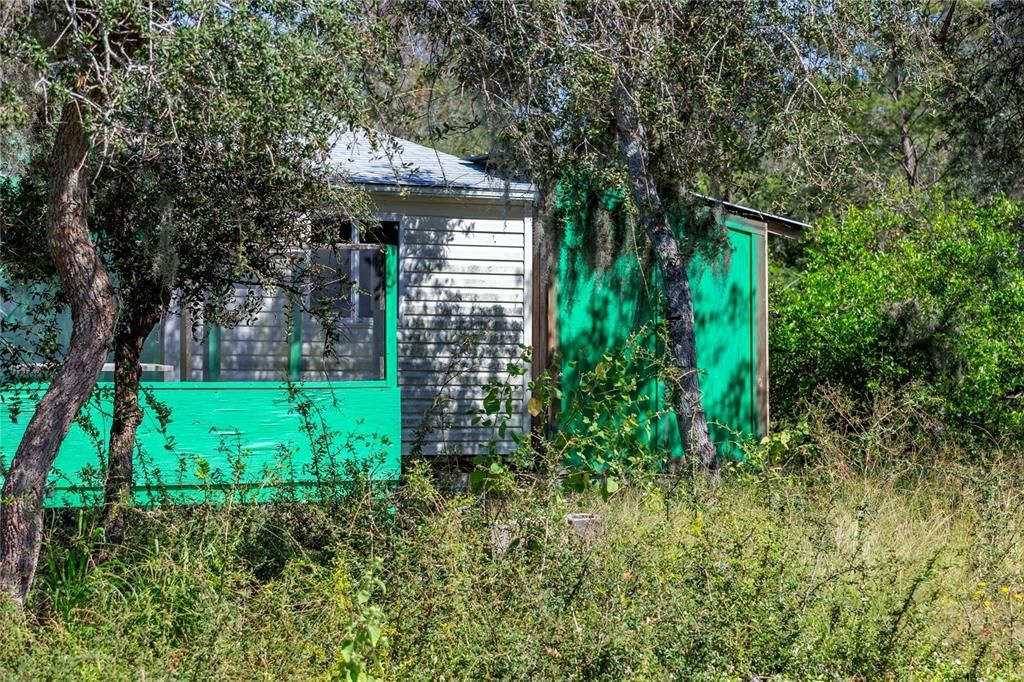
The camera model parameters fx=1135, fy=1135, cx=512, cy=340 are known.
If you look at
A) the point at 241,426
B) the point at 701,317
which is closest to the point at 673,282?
the point at 701,317

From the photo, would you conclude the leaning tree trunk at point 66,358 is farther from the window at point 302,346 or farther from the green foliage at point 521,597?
the window at point 302,346

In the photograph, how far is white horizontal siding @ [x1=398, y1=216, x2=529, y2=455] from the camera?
1033 centimetres

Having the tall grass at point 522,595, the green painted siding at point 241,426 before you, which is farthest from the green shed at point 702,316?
the tall grass at point 522,595

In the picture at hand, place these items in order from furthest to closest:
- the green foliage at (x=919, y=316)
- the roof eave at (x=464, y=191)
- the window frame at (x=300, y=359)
Result: 1. the green foliage at (x=919, y=316)
2. the roof eave at (x=464, y=191)
3. the window frame at (x=300, y=359)

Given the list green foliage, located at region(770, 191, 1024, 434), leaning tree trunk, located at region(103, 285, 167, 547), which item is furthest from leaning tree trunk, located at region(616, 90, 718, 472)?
leaning tree trunk, located at region(103, 285, 167, 547)

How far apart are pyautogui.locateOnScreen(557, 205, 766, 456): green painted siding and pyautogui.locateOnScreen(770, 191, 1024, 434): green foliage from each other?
2.22 ft

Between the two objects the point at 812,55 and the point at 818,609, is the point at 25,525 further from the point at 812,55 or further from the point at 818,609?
the point at 812,55

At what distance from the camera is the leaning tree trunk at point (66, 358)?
548cm

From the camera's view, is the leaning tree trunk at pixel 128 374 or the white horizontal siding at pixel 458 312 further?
the white horizontal siding at pixel 458 312

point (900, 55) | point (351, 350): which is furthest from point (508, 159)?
point (900, 55)

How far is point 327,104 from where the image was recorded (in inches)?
232

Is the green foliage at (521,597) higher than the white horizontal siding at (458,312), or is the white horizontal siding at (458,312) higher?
the white horizontal siding at (458,312)

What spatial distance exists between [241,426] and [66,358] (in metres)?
2.61

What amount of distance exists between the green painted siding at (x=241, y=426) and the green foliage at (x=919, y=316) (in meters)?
5.07
